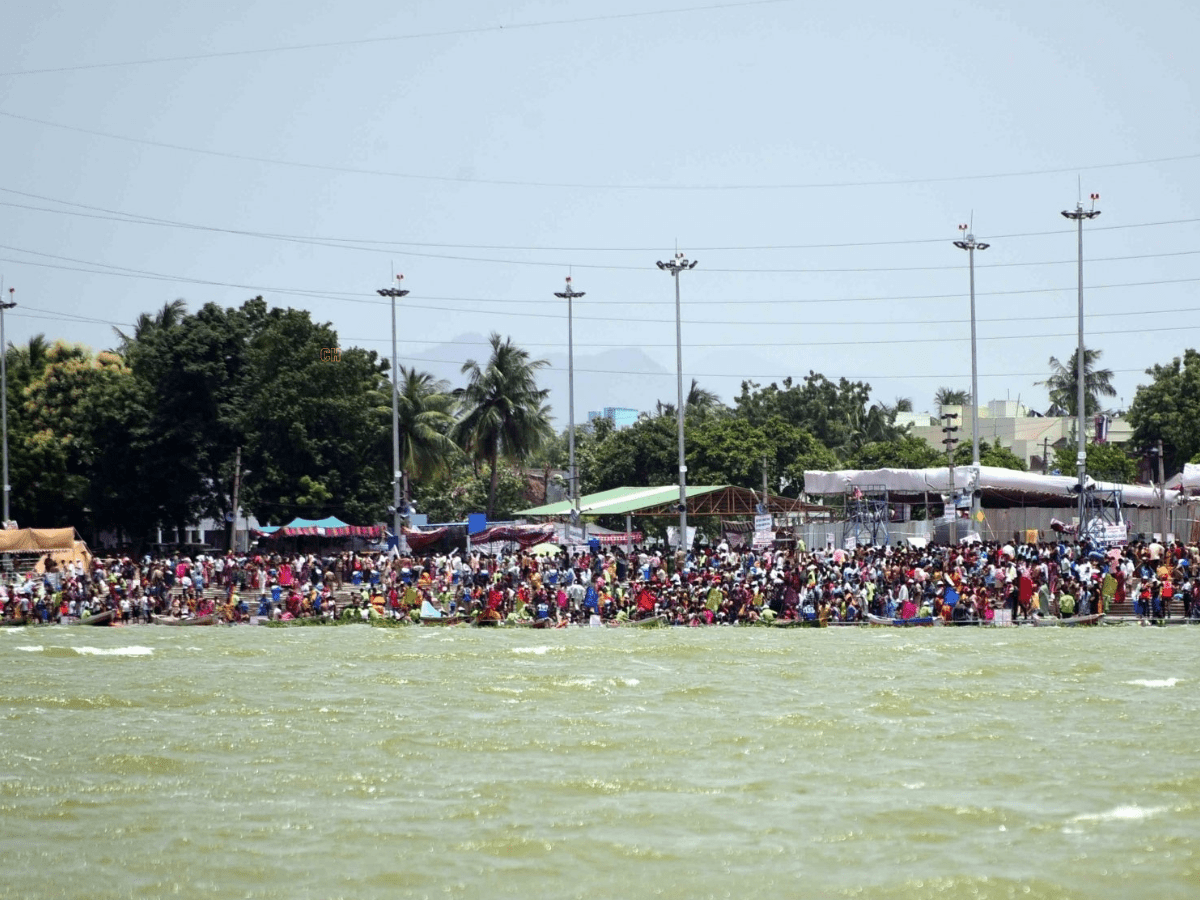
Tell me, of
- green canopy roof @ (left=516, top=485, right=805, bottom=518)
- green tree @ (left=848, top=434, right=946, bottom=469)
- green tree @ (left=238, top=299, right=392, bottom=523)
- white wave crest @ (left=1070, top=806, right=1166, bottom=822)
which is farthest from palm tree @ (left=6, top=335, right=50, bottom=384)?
white wave crest @ (left=1070, top=806, right=1166, bottom=822)

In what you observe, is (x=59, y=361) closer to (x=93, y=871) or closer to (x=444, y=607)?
(x=444, y=607)

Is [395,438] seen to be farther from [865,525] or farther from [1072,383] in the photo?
[1072,383]

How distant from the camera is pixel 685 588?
36.0 meters

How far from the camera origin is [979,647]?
27.8m

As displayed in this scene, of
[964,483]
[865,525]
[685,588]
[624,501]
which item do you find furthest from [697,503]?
[685,588]

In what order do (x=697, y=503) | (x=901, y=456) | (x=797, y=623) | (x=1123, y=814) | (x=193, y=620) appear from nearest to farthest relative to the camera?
(x=1123, y=814)
(x=797, y=623)
(x=193, y=620)
(x=697, y=503)
(x=901, y=456)

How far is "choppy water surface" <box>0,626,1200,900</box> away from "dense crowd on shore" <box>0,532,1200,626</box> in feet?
23.1

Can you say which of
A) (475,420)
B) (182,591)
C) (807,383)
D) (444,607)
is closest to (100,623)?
(182,591)

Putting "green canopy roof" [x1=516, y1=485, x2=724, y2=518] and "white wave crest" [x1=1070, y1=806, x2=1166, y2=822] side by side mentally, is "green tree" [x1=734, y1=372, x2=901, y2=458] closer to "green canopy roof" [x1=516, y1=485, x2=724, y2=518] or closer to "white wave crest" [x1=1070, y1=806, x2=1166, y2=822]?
"green canopy roof" [x1=516, y1=485, x2=724, y2=518]

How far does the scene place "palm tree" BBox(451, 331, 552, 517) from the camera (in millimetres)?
68625

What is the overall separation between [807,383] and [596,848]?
74.9m

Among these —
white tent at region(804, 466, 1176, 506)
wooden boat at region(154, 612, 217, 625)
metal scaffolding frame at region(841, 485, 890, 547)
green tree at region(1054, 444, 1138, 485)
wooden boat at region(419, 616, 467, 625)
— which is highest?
green tree at region(1054, 444, 1138, 485)

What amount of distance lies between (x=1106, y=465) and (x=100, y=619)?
47376 millimetres

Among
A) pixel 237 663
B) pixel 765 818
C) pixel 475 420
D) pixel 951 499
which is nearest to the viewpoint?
pixel 765 818
